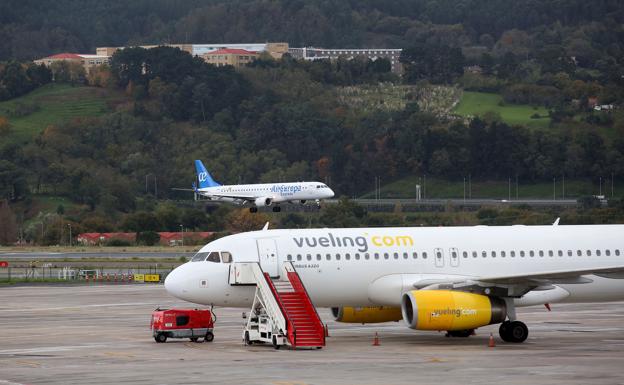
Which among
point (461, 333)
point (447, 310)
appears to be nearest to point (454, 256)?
point (461, 333)

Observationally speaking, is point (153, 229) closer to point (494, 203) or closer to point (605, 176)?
point (494, 203)

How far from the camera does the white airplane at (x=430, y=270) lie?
41875 millimetres

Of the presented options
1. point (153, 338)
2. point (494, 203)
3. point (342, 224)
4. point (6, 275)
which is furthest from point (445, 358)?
point (494, 203)

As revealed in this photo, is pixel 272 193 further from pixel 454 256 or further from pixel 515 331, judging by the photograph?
pixel 515 331

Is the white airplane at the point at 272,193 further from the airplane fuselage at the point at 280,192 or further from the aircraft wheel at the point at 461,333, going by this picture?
the aircraft wheel at the point at 461,333

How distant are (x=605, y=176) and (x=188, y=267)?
Answer: 143809mm

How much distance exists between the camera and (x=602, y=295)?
1788 inches

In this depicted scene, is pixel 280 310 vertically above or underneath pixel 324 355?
above

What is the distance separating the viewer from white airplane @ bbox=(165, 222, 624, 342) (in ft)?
137

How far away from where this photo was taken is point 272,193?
5605 inches

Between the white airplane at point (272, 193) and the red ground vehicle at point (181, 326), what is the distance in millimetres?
93677

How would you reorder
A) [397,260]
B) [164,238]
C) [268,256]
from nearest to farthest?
[268,256], [397,260], [164,238]

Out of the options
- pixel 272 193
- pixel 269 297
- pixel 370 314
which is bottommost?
pixel 370 314

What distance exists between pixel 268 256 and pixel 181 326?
397cm
